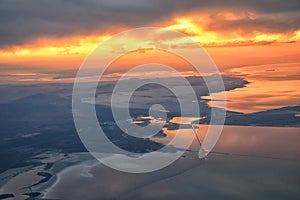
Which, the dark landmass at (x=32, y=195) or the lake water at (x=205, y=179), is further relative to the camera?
the lake water at (x=205, y=179)

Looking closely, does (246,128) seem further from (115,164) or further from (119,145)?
(115,164)

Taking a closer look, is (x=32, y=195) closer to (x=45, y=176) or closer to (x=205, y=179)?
(x=45, y=176)

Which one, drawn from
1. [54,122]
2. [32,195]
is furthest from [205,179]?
[54,122]

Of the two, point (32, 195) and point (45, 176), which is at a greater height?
point (45, 176)

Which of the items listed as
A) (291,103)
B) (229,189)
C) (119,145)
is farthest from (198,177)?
(291,103)

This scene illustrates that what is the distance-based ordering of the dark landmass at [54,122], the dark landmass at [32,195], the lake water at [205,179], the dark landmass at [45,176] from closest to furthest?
the dark landmass at [32,195]
the lake water at [205,179]
the dark landmass at [45,176]
the dark landmass at [54,122]

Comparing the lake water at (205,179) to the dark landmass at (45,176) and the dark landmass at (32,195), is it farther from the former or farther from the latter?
the dark landmass at (45,176)

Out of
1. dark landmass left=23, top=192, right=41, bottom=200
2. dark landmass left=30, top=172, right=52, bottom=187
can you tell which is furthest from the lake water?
dark landmass left=30, top=172, right=52, bottom=187

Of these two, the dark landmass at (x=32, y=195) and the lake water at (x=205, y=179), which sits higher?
the lake water at (x=205, y=179)

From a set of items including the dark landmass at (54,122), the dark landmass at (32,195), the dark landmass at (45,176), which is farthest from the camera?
the dark landmass at (54,122)

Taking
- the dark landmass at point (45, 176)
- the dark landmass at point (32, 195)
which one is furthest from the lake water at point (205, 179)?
the dark landmass at point (45, 176)

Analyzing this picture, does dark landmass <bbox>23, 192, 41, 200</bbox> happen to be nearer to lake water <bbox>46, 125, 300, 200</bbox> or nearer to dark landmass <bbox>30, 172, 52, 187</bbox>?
lake water <bbox>46, 125, 300, 200</bbox>
